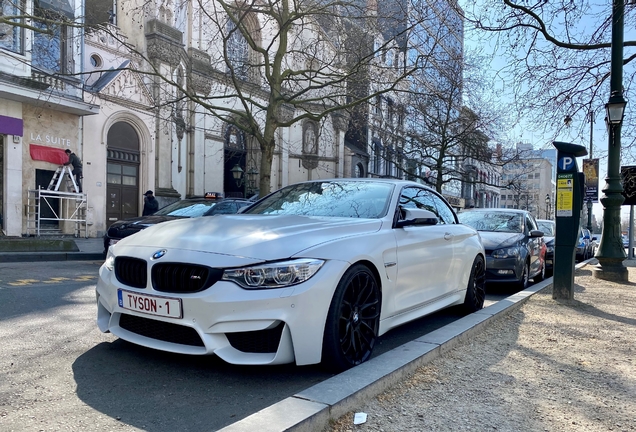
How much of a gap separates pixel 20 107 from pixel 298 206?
15752mm

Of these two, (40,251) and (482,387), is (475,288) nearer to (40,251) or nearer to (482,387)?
(482,387)

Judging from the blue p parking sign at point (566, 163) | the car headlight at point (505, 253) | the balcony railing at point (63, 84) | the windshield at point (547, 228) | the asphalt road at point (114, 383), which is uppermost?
the balcony railing at point (63, 84)

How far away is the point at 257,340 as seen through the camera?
313cm

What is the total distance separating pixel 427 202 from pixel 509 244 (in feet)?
12.0

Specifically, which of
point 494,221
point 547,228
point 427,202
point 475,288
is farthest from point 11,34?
point 547,228

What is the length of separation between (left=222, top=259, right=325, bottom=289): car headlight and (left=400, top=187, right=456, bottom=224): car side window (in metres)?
1.89

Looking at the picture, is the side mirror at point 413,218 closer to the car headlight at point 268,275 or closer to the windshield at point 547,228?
the car headlight at point 268,275

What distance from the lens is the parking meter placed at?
23.1 ft

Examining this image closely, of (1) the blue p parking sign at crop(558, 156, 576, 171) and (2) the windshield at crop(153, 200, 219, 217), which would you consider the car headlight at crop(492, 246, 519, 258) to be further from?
(2) the windshield at crop(153, 200, 219, 217)

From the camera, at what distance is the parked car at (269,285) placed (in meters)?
3.08

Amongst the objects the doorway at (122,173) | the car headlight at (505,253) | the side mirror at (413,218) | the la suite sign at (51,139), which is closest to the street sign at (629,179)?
the car headlight at (505,253)

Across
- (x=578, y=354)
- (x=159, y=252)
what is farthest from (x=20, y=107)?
(x=578, y=354)

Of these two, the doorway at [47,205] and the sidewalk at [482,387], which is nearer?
the sidewalk at [482,387]

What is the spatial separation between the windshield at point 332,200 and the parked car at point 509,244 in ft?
14.1
